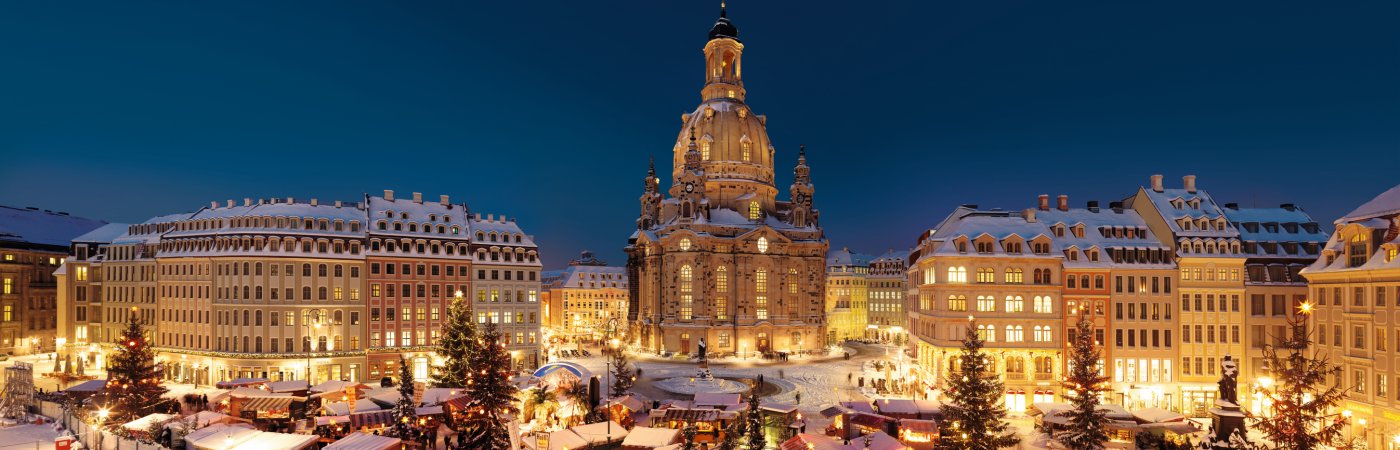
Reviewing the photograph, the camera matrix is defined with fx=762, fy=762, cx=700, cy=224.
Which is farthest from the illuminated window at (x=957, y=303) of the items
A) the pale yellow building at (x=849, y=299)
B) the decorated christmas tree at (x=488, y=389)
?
the pale yellow building at (x=849, y=299)

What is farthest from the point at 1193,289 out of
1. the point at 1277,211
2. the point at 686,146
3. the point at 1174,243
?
the point at 686,146

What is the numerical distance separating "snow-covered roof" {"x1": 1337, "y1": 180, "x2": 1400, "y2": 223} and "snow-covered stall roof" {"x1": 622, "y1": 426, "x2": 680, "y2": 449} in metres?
42.3

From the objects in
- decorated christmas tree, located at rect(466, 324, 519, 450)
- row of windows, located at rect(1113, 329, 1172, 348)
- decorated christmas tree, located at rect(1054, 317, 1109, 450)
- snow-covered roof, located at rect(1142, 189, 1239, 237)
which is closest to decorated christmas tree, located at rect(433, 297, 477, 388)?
decorated christmas tree, located at rect(466, 324, 519, 450)

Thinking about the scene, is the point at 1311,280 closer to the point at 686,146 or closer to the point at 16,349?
the point at 686,146

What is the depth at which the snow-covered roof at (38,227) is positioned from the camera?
86375mm

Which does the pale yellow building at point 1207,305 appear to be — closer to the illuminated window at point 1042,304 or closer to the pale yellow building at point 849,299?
the illuminated window at point 1042,304

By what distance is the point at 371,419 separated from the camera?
42.0m

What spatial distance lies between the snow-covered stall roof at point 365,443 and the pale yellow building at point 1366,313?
50561 mm

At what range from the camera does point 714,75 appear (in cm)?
11888

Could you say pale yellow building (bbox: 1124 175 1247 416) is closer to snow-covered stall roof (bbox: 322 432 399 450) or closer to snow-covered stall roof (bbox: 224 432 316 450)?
snow-covered stall roof (bbox: 322 432 399 450)

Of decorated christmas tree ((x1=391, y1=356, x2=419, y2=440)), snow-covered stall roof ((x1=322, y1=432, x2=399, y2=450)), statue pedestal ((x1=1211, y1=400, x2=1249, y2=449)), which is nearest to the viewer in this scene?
statue pedestal ((x1=1211, y1=400, x2=1249, y2=449))

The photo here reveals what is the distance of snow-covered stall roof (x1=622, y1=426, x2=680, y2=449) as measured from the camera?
37.2 metres

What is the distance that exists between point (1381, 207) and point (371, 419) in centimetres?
5927

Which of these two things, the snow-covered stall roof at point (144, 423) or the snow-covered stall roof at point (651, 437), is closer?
the snow-covered stall roof at point (651, 437)
